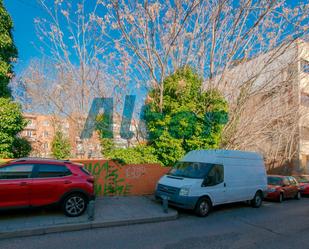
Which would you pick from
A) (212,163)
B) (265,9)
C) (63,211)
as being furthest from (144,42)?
(63,211)

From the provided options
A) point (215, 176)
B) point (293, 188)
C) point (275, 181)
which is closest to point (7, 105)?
point (215, 176)

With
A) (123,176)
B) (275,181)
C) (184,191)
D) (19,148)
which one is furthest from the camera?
(275,181)

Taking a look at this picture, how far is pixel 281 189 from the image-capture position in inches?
472

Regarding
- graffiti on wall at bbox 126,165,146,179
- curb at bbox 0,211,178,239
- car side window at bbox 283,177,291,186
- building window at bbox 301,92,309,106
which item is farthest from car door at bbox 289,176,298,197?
building window at bbox 301,92,309,106

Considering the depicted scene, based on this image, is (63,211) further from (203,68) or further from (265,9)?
(265,9)

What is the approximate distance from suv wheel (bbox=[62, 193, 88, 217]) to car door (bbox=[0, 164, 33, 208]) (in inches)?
39.5

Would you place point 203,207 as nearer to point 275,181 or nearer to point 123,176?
point 123,176

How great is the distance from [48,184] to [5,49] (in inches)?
304

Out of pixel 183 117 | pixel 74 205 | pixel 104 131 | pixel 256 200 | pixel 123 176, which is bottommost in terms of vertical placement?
pixel 256 200

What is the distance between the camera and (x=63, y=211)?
6.54 metres

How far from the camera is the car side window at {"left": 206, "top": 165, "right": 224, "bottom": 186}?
26.8ft

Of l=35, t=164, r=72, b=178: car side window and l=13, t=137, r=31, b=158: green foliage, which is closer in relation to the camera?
l=35, t=164, r=72, b=178: car side window

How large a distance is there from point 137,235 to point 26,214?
3.48 meters

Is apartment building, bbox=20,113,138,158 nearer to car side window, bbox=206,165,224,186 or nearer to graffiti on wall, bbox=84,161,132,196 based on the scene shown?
graffiti on wall, bbox=84,161,132,196
